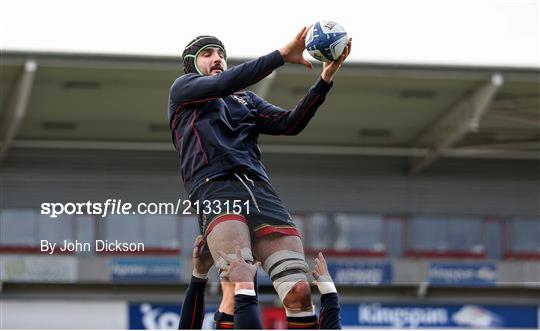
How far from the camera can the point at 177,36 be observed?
13.0 meters

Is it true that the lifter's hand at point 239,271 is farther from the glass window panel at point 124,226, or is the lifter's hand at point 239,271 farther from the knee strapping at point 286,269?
the glass window panel at point 124,226

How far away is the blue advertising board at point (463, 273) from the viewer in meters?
17.8

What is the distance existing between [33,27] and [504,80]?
6675 millimetres

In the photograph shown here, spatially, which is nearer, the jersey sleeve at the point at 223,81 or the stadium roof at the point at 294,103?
the jersey sleeve at the point at 223,81

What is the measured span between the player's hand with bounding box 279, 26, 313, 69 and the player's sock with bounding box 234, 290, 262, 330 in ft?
3.44

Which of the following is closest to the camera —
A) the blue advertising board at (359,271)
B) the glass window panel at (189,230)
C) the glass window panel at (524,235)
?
the glass window panel at (189,230)

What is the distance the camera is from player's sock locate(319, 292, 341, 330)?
5.35m

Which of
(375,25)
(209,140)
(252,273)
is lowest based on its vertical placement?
(252,273)

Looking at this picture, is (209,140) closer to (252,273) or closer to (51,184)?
(252,273)

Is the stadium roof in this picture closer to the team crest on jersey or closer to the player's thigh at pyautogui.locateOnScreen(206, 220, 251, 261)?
the team crest on jersey

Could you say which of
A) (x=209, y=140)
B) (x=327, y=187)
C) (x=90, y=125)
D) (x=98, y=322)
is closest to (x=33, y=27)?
(x=90, y=125)

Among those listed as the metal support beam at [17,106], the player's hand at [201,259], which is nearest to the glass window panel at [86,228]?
the player's hand at [201,259]

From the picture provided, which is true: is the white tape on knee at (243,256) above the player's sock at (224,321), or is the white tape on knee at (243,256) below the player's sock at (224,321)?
above

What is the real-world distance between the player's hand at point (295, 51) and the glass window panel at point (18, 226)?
491cm
